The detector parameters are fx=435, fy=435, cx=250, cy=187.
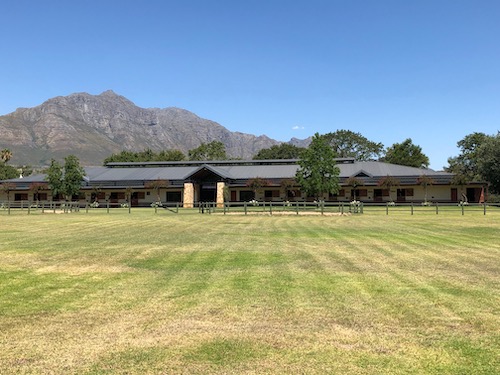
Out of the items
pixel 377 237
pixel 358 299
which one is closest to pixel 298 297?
pixel 358 299

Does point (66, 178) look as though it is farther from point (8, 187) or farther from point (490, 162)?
point (490, 162)

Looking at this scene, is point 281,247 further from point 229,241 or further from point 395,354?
point 395,354

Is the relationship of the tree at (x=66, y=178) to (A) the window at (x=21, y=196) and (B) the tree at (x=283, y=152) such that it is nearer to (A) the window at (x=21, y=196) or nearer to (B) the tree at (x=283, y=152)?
(A) the window at (x=21, y=196)

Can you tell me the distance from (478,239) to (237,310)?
544 inches

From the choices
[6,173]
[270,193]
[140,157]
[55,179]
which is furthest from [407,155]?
[6,173]

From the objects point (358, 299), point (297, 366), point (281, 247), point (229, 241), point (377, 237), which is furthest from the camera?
point (377, 237)

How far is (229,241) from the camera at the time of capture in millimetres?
16953

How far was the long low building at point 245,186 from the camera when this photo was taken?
204 ft

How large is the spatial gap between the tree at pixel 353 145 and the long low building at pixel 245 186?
32243 millimetres

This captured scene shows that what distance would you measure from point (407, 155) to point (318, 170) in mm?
50831

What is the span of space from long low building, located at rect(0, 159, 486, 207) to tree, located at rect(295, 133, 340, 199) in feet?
34.9

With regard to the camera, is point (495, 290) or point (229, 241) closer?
point (495, 290)

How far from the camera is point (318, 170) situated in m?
50.4

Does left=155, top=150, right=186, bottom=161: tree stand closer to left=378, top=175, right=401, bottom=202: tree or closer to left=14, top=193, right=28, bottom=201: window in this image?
left=14, top=193, right=28, bottom=201: window
